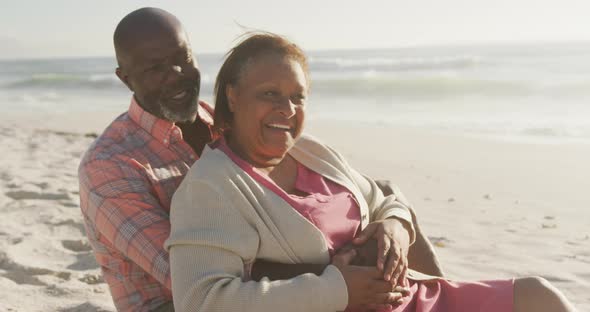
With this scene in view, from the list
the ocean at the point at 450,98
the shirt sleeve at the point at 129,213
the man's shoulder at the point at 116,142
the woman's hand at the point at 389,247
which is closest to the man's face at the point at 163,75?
the man's shoulder at the point at 116,142

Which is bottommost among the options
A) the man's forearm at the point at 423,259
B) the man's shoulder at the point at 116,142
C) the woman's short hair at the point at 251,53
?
the man's forearm at the point at 423,259

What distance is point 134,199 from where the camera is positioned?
263 centimetres

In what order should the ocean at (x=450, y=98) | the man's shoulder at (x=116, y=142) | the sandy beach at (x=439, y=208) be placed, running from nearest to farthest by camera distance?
1. the man's shoulder at (x=116, y=142)
2. the sandy beach at (x=439, y=208)
3. the ocean at (x=450, y=98)

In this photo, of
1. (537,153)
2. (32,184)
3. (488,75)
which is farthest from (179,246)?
(488,75)

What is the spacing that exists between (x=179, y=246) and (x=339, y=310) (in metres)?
0.54

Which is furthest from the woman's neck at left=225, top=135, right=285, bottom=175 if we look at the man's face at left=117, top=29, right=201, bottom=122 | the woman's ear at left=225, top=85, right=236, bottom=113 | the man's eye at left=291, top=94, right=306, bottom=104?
the man's face at left=117, top=29, right=201, bottom=122

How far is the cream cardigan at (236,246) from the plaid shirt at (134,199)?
0.36 metres

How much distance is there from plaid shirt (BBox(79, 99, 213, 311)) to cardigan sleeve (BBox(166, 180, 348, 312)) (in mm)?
408

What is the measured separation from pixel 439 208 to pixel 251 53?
467 cm

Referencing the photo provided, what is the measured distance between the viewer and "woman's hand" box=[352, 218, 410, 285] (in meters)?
2.32

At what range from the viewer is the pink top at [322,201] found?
235cm

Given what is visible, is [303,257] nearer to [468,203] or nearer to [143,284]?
[143,284]

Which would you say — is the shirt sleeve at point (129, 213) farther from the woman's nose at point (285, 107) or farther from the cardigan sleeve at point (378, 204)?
the cardigan sleeve at point (378, 204)

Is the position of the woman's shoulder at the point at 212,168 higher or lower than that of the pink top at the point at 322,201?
higher
